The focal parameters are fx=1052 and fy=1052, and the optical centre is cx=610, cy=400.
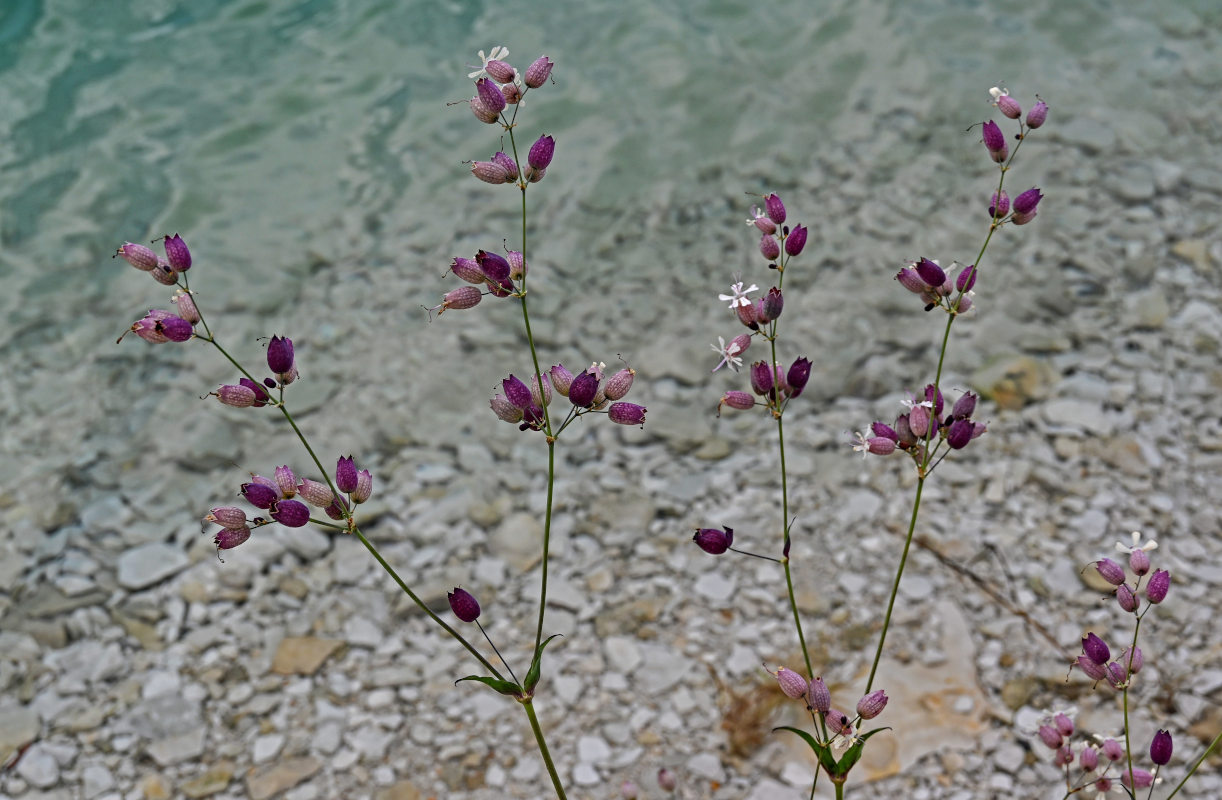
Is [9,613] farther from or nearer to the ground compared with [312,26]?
nearer to the ground

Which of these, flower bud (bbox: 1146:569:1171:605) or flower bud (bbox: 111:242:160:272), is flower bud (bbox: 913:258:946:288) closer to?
flower bud (bbox: 1146:569:1171:605)

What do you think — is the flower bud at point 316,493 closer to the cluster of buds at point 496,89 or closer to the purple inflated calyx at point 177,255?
the purple inflated calyx at point 177,255

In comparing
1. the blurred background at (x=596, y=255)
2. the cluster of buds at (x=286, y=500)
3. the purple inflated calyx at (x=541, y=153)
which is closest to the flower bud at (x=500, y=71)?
the purple inflated calyx at (x=541, y=153)

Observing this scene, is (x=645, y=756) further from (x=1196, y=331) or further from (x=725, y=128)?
(x=725, y=128)

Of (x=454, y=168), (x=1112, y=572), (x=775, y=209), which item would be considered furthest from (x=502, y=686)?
(x=454, y=168)

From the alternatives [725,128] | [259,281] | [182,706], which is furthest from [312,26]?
[182,706]

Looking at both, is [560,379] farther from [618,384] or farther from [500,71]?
[500,71]

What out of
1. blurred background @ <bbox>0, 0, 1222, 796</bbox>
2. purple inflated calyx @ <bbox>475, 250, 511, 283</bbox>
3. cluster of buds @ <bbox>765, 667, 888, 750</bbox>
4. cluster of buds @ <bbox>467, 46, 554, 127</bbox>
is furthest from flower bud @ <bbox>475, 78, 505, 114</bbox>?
blurred background @ <bbox>0, 0, 1222, 796</bbox>
